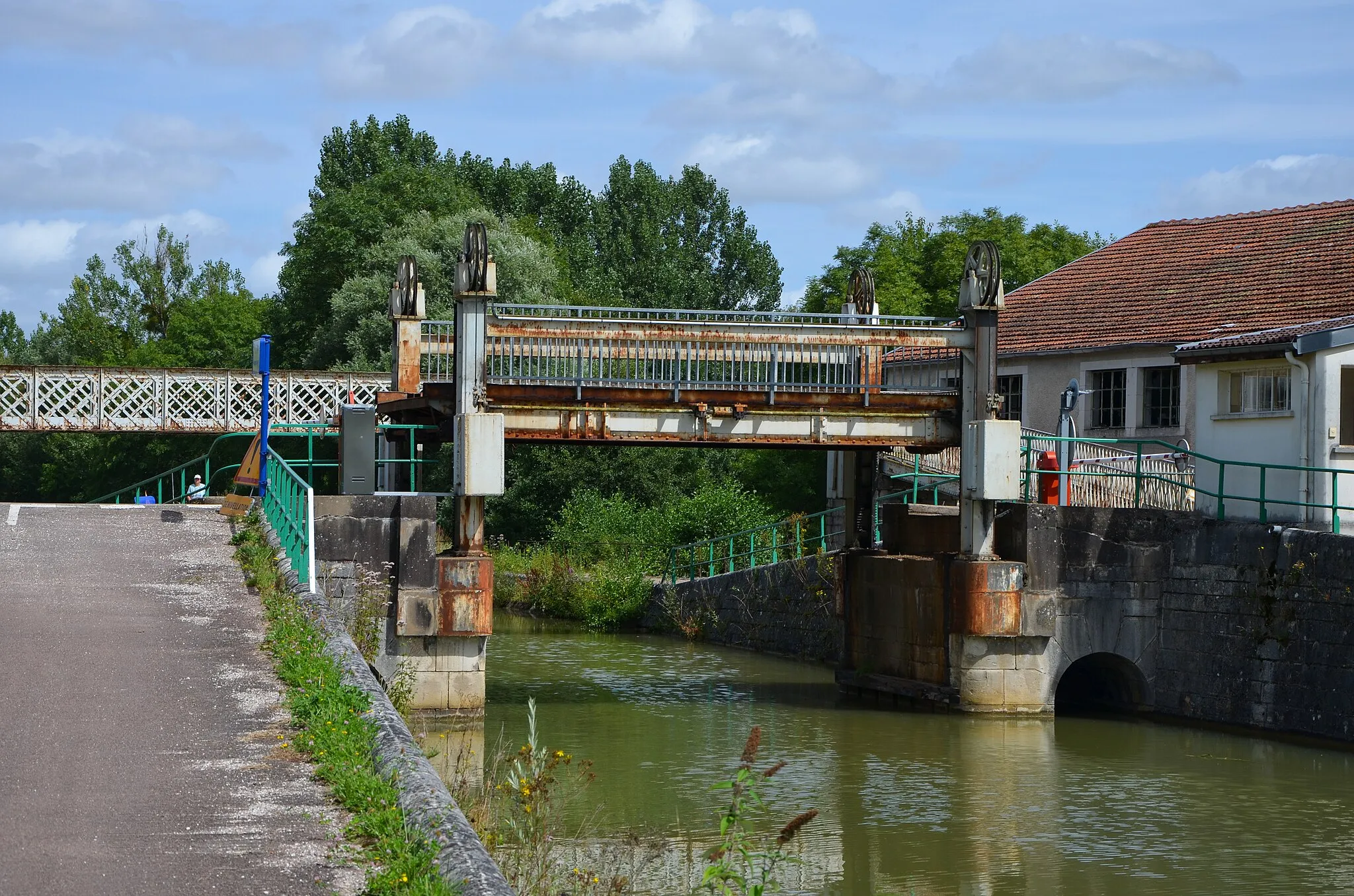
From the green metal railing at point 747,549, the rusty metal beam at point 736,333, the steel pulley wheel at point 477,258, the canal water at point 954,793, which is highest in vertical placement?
the steel pulley wheel at point 477,258

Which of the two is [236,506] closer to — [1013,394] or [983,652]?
[983,652]

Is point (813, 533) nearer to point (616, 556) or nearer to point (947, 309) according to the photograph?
point (616, 556)

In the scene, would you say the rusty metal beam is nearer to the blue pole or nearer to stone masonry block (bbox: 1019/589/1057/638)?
the blue pole

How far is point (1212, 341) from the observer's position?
2234cm

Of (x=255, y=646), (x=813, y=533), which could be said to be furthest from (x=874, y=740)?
(x=813, y=533)

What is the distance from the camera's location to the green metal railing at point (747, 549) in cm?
3138

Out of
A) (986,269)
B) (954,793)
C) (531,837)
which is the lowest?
(954,793)

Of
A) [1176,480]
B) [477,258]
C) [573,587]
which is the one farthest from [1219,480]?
[573,587]

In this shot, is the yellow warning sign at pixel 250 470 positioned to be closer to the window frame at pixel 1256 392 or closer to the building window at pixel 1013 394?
the window frame at pixel 1256 392

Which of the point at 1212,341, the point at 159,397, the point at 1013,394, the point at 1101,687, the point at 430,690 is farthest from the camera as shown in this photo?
the point at 159,397

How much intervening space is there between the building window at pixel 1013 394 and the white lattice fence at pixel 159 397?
13.1 meters

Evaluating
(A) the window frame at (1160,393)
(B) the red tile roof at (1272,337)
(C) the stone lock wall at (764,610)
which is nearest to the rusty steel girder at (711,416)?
(B) the red tile roof at (1272,337)

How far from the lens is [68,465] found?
65250 millimetres

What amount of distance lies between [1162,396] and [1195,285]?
2669mm
